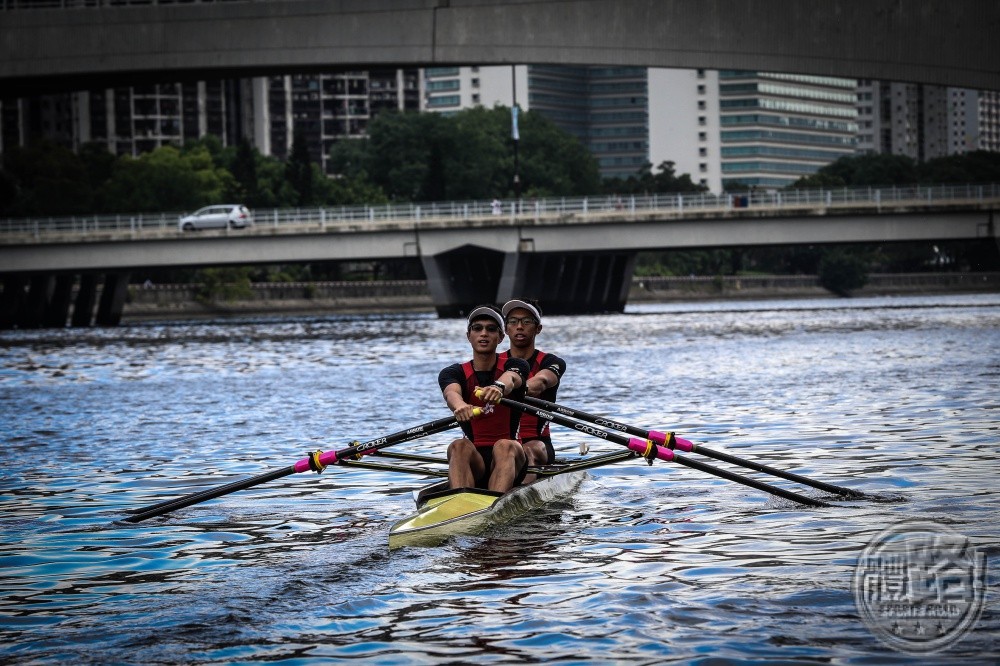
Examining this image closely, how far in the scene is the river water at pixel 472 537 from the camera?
9.62 m

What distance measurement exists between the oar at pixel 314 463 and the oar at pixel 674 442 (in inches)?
42.0

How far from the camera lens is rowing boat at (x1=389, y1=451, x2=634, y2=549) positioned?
12.7 meters

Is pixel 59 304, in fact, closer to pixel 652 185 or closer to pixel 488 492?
pixel 488 492

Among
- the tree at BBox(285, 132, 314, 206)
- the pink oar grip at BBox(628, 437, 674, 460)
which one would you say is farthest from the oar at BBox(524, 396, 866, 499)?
the tree at BBox(285, 132, 314, 206)

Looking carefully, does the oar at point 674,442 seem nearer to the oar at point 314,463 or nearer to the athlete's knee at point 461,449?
the athlete's knee at point 461,449

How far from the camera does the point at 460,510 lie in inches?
513

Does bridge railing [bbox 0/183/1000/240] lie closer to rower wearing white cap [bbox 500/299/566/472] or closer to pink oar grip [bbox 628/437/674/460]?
rower wearing white cap [bbox 500/299/566/472]

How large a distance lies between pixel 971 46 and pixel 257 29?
2389cm

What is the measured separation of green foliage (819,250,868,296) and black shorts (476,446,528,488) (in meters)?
140

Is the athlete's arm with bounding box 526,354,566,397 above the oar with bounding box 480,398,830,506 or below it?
above

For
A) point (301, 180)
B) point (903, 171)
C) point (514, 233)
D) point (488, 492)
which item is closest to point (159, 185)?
point (301, 180)

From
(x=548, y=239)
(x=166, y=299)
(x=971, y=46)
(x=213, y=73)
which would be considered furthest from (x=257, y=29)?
(x=166, y=299)

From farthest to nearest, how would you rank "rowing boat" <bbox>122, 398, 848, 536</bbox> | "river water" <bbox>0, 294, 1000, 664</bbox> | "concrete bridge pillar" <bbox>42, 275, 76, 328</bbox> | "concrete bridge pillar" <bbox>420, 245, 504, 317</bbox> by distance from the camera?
1. "concrete bridge pillar" <bbox>42, 275, 76, 328</bbox>
2. "concrete bridge pillar" <bbox>420, 245, 504, 317</bbox>
3. "rowing boat" <bbox>122, 398, 848, 536</bbox>
4. "river water" <bbox>0, 294, 1000, 664</bbox>

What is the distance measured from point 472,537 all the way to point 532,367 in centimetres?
297
